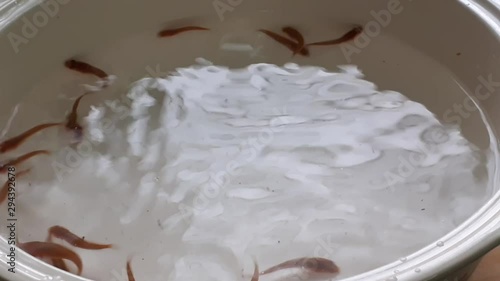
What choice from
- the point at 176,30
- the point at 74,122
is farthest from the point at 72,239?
the point at 176,30

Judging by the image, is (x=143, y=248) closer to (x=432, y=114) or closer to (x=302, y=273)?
(x=302, y=273)

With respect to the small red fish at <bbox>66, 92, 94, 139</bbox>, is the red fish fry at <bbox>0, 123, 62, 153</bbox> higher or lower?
lower

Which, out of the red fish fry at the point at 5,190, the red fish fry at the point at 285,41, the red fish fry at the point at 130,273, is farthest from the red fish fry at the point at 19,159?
the red fish fry at the point at 285,41

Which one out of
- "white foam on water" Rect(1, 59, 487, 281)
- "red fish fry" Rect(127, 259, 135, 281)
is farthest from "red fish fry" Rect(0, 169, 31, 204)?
"red fish fry" Rect(127, 259, 135, 281)

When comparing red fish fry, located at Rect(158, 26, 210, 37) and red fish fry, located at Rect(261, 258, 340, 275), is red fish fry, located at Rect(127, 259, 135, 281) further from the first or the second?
red fish fry, located at Rect(158, 26, 210, 37)

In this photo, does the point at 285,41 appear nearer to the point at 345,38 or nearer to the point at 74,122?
the point at 345,38

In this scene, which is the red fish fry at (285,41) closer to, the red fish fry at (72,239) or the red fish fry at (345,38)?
the red fish fry at (345,38)
